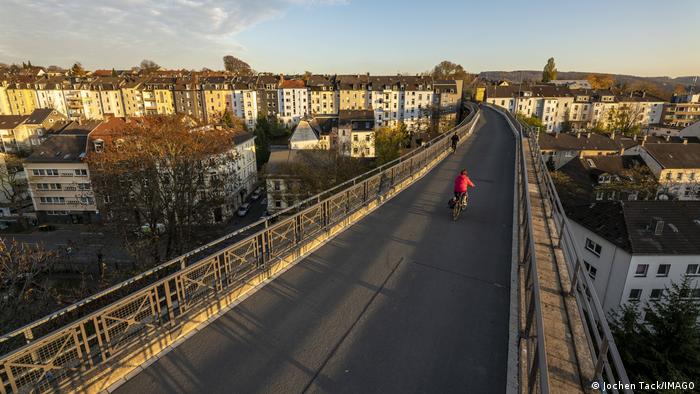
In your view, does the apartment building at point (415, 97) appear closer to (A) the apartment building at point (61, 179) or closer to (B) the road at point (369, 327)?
(A) the apartment building at point (61, 179)

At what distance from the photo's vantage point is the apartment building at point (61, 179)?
37.6m

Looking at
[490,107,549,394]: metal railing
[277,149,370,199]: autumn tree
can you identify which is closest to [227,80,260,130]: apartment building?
[277,149,370,199]: autumn tree

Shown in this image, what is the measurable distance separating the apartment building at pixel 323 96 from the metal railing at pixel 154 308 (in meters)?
77.3

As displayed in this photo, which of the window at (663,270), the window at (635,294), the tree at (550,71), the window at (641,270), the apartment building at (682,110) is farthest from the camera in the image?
the tree at (550,71)

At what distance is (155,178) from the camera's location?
1989 centimetres

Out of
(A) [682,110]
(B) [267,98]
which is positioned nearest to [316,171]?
(B) [267,98]

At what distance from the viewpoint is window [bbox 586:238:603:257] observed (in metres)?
23.4

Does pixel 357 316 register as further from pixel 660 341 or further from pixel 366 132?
pixel 366 132

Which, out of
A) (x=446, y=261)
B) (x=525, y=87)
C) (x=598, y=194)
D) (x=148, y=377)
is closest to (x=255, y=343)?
(x=148, y=377)

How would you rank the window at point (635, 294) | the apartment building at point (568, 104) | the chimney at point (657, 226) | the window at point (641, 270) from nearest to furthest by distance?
the window at point (641, 270) → the window at point (635, 294) → the chimney at point (657, 226) → the apartment building at point (568, 104)

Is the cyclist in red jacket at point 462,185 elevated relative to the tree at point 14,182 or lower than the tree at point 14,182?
elevated

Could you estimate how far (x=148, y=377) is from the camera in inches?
181

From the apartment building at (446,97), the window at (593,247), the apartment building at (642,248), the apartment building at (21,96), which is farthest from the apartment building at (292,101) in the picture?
the apartment building at (642,248)

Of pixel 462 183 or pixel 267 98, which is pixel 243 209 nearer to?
pixel 462 183
